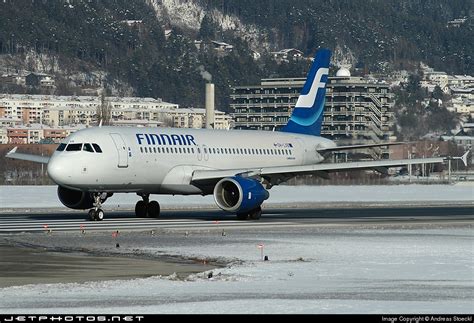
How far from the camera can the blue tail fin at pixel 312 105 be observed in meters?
62.6

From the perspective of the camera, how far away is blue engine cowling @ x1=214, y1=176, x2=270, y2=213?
4869 centimetres

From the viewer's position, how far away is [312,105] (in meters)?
63.1

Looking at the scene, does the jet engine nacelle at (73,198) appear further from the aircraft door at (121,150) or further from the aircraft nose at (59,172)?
the aircraft nose at (59,172)

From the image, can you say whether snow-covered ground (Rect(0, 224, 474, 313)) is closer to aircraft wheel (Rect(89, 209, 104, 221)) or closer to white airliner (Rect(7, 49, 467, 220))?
aircraft wheel (Rect(89, 209, 104, 221))

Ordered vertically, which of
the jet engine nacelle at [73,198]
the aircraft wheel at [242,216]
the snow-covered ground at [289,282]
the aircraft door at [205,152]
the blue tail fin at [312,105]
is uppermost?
the blue tail fin at [312,105]

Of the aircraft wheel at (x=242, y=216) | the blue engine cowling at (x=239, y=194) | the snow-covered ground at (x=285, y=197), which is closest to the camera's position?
the blue engine cowling at (x=239, y=194)

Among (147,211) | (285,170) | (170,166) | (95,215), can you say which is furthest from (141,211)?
(285,170)

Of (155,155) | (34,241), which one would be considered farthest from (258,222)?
(34,241)

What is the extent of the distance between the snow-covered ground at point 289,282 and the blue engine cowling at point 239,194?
10.0 metres

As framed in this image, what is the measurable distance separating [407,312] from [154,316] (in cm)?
404

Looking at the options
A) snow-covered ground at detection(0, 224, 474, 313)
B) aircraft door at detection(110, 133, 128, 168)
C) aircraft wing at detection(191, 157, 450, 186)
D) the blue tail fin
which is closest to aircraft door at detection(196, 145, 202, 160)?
aircraft wing at detection(191, 157, 450, 186)

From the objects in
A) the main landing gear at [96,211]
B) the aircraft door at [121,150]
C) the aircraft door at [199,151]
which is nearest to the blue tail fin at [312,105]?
the aircraft door at [199,151]

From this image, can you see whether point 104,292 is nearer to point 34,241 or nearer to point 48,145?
point 34,241

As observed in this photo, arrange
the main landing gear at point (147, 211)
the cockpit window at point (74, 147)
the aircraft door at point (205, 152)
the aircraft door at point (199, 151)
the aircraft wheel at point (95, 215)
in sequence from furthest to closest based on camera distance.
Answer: the aircraft door at point (205, 152), the aircraft door at point (199, 151), the main landing gear at point (147, 211), the cockpit window at point (74, 147), the aircraft wheel at point (95, 215)
